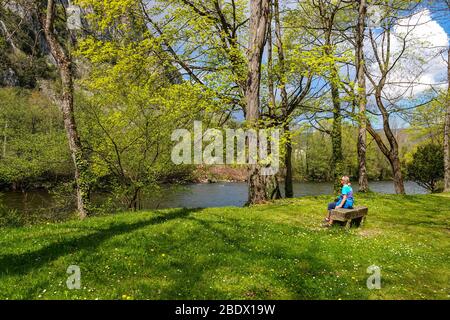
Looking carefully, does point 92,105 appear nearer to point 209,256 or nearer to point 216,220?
point 216,220

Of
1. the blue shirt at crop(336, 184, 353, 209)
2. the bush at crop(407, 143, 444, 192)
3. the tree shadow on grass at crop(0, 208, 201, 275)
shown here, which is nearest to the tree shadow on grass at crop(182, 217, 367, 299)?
the tree shadow on grass at crop(0, 208, 201, 275)

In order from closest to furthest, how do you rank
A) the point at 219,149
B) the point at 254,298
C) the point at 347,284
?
the point at 254,298 < the point at 347,284 < the point at 219,149

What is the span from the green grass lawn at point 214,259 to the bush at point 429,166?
42977 mm

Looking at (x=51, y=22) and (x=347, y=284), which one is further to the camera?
(x=51, y=22)

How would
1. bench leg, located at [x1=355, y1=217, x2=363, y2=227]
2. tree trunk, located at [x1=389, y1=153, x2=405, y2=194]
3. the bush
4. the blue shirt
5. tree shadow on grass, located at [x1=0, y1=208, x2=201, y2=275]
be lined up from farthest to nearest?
the bush
tree trunk, located at [x1=389, y1=153, x2=405, y2=194]
bench leg, located at [x1=355, y1=217, x2=363, y2=227]
the blue shirt
tree shadow on grass, located at [x1=0, y1=208, x2=201, y2=275]

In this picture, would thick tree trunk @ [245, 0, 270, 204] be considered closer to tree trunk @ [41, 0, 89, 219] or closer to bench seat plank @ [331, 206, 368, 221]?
bench seat plank @ [331, 206, 368, 221]

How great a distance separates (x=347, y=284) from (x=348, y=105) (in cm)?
2146

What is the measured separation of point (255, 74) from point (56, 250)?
1328 centimetres

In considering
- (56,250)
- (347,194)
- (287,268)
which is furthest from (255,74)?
(56,250)

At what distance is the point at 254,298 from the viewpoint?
6.96m

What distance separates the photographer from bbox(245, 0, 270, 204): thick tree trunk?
18.4m

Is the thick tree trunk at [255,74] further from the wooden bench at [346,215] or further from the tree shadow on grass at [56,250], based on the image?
the tree shadow on grass at [56,250]

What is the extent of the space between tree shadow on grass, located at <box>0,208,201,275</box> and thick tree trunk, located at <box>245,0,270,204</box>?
7.83 metres
